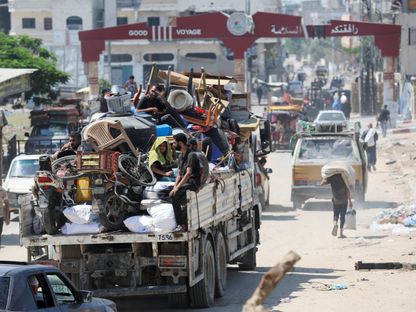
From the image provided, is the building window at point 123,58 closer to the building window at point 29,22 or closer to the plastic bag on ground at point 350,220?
the building window at point 29,22

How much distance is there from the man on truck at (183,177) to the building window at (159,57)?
78.2 metres

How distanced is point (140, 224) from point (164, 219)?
32cm

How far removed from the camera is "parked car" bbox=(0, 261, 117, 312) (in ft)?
35.6

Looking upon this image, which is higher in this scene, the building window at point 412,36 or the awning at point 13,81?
the building window at point 412,36

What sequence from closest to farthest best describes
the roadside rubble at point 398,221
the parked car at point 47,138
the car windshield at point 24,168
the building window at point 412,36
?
1. the roadside rubble at point 398,221
2. the car windshield at point 24,168
3. the parked car at point 47,138
4. the building window at point 412,36

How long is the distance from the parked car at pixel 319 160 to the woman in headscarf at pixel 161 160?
1558cm

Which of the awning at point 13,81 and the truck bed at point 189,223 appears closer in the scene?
the truck bed at point 189,223

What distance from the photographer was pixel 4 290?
10.9 metres

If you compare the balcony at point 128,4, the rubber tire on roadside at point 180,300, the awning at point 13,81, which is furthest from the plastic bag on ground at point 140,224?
the balcony at point 128,4

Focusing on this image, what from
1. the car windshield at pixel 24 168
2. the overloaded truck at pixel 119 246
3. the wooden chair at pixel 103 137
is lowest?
the car windshield at pixel 24 168

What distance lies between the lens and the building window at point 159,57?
9431 cm

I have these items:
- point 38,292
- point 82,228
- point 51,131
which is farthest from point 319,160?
point 38,292

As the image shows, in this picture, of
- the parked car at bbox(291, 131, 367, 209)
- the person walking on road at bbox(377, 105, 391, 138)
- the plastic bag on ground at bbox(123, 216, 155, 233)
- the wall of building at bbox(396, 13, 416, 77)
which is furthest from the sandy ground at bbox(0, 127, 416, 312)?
the wall of building at bbox(396, 13, 416, 77)

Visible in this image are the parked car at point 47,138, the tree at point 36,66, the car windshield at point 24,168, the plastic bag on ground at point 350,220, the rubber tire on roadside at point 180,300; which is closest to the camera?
the rubber tire on roadside at point 180,300
